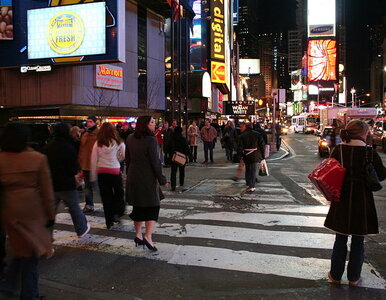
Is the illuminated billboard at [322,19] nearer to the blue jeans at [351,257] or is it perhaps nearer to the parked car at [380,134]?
the parked car at [380,134]

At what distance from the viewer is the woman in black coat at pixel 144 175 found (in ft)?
17.9

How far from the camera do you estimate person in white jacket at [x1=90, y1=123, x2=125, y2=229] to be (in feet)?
21.9

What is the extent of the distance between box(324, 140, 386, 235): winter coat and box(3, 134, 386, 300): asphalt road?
690 millimetres

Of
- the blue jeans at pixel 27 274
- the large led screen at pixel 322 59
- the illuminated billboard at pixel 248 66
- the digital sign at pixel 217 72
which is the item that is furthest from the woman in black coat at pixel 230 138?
the illuminated billboard at pixel 248 66

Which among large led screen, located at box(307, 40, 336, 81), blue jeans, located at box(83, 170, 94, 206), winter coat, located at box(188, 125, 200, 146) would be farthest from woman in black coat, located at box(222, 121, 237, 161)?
large led screen, located at box(307, 40, 336, 81)

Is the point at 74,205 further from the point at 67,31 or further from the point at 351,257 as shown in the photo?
the point at 67,31

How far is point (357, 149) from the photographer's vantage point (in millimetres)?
4266

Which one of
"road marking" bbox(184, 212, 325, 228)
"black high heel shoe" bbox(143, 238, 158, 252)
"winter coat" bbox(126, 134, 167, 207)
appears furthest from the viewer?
"road marking" bbox(184, 212, 325, 228)

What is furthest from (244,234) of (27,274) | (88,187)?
(27,274)

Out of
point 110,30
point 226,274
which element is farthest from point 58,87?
point 226,274

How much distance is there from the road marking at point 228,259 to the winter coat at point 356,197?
72cm

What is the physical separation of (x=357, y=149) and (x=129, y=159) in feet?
9.69

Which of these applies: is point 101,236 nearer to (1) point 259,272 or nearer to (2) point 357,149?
(1) point 259,272

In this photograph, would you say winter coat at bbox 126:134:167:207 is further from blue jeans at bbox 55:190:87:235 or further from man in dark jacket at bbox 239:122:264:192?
man in dark jacket at bbox 239:122:264:192
